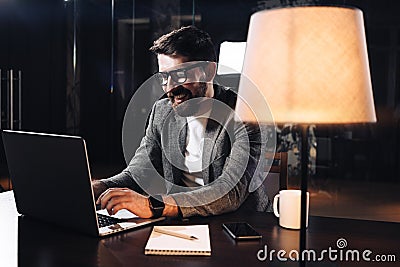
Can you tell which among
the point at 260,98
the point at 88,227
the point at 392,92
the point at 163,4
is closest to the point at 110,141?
the point at 163,4

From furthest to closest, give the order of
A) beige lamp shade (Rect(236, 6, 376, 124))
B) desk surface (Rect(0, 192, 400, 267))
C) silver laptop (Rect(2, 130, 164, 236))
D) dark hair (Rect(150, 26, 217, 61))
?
dark hair (Rect(150, 26, 217, 61))
silver laptop (Rect(2, 130, 164, 236))
desk surface (Rect(0, 192, 400, 267))
beige lamp shade (Rect(236, 6, 376, 124))

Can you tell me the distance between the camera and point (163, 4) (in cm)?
514

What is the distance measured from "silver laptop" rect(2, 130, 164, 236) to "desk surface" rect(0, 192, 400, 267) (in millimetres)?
35

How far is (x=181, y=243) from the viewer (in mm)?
1210

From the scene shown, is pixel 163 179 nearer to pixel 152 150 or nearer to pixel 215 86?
pixel 152 150

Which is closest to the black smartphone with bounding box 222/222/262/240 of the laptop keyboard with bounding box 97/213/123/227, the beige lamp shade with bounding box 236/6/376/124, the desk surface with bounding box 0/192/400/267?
the desk surface with bounding box 0/192/400/267

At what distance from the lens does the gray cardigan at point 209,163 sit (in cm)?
156

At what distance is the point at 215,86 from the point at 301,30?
1038 millimetres

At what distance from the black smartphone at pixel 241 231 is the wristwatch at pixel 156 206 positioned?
186mm

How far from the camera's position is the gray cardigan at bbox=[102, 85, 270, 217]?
156cm

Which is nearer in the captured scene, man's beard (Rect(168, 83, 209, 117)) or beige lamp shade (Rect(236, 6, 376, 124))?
beige lamp shade (Rect(236, 6, 376, 124))

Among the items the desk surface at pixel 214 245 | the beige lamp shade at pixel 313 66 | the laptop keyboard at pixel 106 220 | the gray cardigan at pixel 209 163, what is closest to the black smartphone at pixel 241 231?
the desk surface at pixel 214 245

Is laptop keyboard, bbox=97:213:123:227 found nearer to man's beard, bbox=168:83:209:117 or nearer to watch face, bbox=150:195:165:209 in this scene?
watch face, bbox=150:195:165:209

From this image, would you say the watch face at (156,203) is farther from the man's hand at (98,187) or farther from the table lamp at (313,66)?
the table lamp at (313,66)
